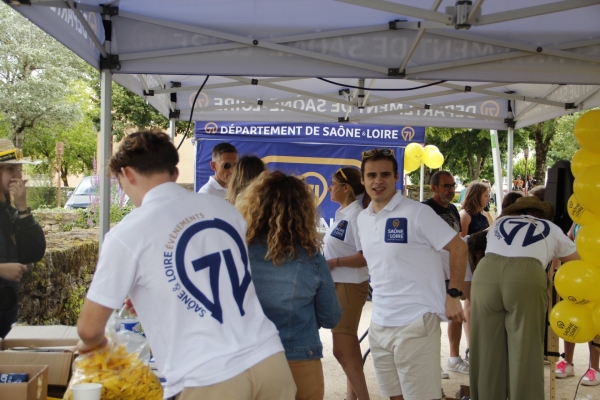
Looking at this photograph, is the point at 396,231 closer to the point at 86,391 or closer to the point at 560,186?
the point at 86,391

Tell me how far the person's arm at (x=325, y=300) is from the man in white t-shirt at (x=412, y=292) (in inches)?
33.1

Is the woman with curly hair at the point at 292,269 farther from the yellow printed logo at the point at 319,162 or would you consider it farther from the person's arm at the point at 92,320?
the yellow printed logo at the point at 319,162

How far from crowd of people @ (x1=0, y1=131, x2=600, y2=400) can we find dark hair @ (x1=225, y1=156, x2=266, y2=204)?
0.01 m

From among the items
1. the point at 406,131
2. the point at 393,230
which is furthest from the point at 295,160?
the point at 393,230

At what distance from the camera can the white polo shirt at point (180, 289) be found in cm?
179

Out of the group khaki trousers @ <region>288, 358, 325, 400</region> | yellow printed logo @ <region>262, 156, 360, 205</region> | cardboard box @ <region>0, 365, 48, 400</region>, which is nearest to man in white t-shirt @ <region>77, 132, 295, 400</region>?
cardboard box @ <region>0, 365, 48, 400</region>

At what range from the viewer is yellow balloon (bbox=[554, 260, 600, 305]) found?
3699mm

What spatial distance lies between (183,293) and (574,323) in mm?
2821

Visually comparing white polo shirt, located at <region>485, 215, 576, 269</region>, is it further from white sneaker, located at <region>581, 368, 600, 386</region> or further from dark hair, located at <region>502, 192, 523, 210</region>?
white sneaker, located at <region>581, 368, 600, 386</region>

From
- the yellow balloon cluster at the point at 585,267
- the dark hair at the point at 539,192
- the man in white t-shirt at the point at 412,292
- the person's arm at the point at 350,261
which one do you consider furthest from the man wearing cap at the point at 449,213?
the man in white t-shirt at the point at 412,292

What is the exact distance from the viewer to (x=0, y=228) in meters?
3.42

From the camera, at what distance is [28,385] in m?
2.16

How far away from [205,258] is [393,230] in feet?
5.48

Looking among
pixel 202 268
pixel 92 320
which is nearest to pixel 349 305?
pixel 202 268
